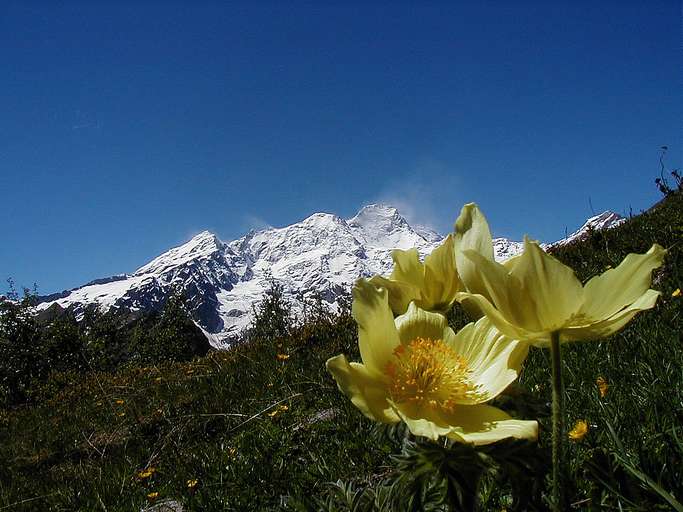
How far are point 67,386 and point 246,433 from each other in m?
8.41

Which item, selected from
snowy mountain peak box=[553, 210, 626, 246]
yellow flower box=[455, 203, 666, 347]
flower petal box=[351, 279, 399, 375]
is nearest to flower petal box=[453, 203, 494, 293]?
yellow flower box=[455, 203, 666, 347]

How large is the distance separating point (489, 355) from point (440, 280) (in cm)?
28

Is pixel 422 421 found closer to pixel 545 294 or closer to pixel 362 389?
pixel 362 389

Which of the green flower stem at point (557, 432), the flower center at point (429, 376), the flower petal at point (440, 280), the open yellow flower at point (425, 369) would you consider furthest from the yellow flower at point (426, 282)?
the green flower stem at point (557, 432)

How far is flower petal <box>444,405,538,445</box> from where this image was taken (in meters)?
0.82

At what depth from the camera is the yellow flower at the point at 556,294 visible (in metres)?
0.95

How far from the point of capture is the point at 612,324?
0.94 m

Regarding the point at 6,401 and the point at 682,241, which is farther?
the point at 6,401

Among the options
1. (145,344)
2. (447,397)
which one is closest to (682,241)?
(447,397)

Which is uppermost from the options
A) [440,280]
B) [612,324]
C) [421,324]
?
[440,280]

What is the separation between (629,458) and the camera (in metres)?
1.70

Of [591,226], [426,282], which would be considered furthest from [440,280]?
[591,226]

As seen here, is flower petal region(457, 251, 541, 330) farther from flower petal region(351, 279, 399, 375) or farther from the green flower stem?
flower petal region(351, 279, 399, 375)

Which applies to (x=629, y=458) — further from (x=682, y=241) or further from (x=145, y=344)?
(x=145, y=344)
